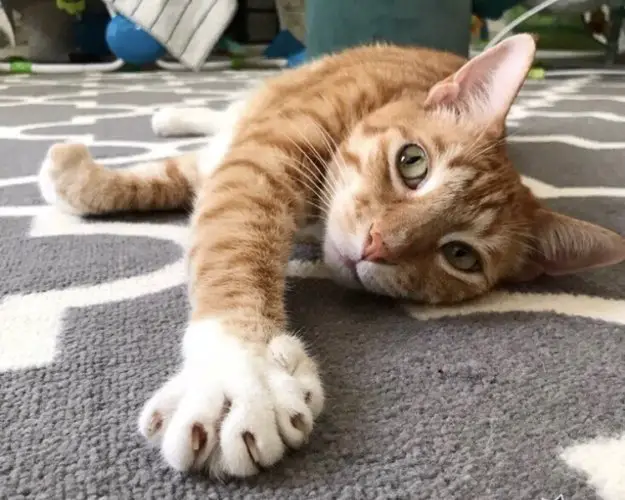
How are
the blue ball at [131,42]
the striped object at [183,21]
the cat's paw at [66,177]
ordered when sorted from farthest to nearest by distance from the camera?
the blue ball at [131,42] < the striped object at [183,21] < the cat's paw at [66,177]

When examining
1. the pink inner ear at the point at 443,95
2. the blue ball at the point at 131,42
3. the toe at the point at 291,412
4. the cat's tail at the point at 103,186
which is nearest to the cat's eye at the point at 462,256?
the pink inner ear at the point at 443,95

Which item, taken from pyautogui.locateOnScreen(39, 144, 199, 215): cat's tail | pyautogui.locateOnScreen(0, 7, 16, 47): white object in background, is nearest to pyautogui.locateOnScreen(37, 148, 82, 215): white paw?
pyautogui.locateOnScreen(39, 144, 199, 215): cat's tail

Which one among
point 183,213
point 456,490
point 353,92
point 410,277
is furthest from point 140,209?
point 456,490

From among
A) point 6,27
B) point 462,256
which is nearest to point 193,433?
point 462,256

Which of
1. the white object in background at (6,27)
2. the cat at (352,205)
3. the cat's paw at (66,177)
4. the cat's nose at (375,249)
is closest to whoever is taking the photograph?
the cat at (352,205)

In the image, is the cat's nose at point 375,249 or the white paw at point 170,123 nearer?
the cat's nose at point 375,249

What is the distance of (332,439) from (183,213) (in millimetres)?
663

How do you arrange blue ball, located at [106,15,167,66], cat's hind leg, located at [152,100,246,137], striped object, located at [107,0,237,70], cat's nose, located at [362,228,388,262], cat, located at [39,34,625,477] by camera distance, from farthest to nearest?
1. blue ball, located at [106,15,167,66]
2. striped object, located at [107,0,237,70]
3. cat's hind leg, located at [152,100,246,137]
4. cat's nose, located at [362,228,388,262]
5. cat, located at [39,34,625,477]

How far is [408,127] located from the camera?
94 cm

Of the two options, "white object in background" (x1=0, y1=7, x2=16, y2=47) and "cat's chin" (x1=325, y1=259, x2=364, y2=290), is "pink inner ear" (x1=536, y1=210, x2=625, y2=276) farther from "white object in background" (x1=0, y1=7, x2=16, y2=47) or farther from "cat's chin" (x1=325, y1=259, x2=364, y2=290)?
"white object in background" (x1=0, y1=7, x2=16, y2=47)

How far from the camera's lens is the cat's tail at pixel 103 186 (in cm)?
104

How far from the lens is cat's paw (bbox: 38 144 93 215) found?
1.04 metres

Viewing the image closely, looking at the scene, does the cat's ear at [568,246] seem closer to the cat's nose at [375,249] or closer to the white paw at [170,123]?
the cat's nose at [375,249]

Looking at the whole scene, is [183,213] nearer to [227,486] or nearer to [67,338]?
[67,338]
